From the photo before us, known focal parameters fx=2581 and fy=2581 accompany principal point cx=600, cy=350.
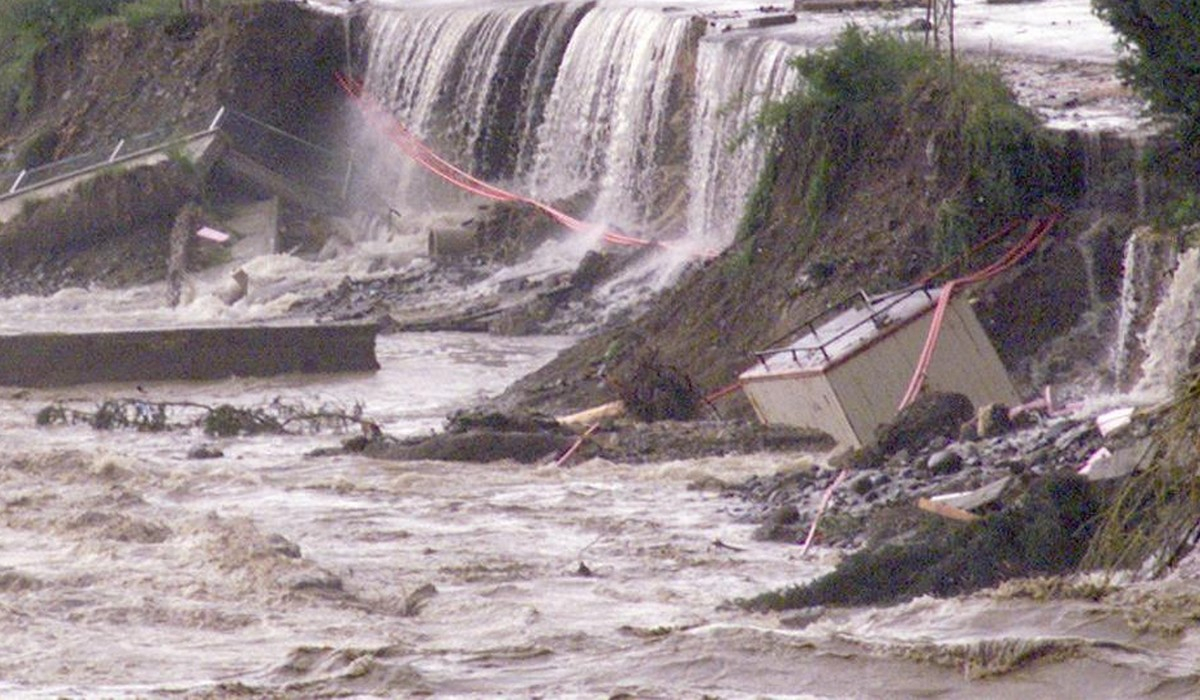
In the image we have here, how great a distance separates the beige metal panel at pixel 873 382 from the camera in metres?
18.5

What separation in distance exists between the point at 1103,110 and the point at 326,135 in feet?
61.5

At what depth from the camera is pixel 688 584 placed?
46.8 ft

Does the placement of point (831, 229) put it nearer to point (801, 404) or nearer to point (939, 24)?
point (801, 404)

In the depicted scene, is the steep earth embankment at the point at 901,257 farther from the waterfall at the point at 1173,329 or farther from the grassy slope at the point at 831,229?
the waterfall at the point at 1173,329

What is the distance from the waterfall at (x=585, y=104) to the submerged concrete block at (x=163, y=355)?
16.2 ft

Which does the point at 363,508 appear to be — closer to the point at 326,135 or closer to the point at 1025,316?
the point at 1025,316

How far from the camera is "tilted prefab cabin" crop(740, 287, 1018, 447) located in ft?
60.9

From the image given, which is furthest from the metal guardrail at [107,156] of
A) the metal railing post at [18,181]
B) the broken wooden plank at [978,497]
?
the broken wooden plank at [978,497]

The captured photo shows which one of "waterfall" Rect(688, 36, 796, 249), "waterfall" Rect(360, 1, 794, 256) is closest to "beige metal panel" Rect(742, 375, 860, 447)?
"waterfall" Rect(360, 1, 794, 256)

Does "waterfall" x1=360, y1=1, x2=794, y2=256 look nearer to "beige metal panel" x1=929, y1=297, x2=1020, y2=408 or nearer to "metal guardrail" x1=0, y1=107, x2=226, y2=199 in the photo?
"metal guardrail" x1=0, y1=107, x2=226, y2=199

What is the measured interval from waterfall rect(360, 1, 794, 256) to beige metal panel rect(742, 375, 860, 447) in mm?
7377

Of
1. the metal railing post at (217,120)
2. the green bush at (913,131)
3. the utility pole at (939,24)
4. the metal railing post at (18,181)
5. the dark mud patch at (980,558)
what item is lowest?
the metal railing post at (18,181)

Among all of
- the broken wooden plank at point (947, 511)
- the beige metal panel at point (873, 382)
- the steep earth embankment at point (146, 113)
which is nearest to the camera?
the broken wooden plank at point (947, 511)

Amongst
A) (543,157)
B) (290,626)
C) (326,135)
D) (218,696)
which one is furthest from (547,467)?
(326,135)
